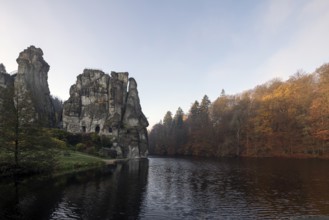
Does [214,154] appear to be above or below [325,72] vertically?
below

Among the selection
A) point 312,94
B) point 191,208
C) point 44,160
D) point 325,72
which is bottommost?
point 191,208

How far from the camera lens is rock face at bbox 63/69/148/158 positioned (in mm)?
95438

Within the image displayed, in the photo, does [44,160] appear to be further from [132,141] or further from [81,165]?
[132,141]

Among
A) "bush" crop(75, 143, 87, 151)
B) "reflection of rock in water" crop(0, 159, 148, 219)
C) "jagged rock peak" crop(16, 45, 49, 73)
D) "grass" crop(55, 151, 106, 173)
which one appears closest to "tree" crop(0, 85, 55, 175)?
"grass" crop(55, 151, 106, 173)

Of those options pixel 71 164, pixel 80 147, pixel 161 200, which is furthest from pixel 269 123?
pixel 161 200

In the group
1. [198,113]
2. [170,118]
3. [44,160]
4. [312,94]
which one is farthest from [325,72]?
[170,118]

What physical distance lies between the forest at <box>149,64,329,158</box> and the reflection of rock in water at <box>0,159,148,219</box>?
239 feet

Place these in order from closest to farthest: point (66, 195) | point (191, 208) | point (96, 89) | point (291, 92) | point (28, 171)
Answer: point (191, 208) < point (66, 195) < point (28, 171) < point (291, 92) < point (96, 89)

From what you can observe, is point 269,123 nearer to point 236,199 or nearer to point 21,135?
point 236,199

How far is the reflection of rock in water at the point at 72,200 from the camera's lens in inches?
763

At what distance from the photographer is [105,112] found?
100 m

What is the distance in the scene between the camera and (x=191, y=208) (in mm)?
22344

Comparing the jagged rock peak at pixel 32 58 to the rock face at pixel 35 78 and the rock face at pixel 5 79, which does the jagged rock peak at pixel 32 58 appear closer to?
the rock face at pixel 35 78

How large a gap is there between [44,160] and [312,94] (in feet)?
285
